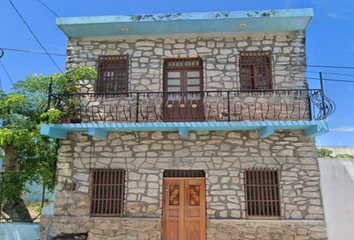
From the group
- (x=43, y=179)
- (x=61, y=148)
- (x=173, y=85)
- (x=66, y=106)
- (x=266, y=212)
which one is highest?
(x=173, y=85)

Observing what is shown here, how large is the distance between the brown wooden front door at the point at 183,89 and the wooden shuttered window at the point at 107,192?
208 cm

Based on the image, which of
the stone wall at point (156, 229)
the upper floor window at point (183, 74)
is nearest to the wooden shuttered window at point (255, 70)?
the upper floor window at point (183, 74)

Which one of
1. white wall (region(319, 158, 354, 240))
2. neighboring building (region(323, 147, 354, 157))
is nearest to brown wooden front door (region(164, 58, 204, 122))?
white wall (region(319, 158, 354, 240))

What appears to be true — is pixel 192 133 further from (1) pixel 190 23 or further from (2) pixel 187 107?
(1) pixel 190 23

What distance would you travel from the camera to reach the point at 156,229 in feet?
23.3

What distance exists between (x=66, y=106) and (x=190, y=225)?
179 inches

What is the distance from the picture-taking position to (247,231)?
693 centimetres

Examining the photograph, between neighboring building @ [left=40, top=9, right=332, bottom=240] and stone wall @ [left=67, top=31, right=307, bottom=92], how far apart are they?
0.03 metres

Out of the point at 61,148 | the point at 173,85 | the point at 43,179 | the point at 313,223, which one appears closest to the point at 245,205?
the point at 313,223

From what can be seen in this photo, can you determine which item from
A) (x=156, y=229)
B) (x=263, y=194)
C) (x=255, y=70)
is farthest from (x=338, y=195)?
(x=156, y=229)

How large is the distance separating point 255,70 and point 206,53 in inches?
57.4

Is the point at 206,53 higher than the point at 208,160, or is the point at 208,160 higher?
the point at 206,53

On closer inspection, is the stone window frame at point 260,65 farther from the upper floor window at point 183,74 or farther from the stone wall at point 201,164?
the stone wall at point 201,164

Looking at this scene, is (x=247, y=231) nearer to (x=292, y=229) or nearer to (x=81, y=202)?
(x=292, y=229)
